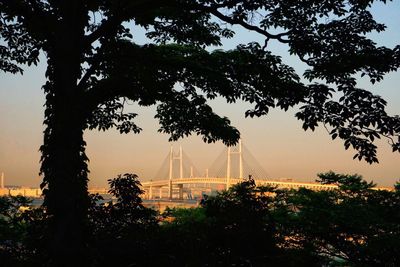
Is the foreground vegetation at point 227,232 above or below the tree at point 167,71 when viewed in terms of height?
below

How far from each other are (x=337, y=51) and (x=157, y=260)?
4.85 metres

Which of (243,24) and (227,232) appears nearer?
(227,232)

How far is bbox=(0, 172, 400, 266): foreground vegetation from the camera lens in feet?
19.7

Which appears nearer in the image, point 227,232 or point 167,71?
point 227,232

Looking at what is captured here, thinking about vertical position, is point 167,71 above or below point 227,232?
above

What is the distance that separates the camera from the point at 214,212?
7445mm

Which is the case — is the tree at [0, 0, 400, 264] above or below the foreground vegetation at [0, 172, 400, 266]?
above

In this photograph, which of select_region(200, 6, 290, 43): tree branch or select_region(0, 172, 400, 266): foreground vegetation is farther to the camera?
select_region(200, 6, 290, 43): tree branch

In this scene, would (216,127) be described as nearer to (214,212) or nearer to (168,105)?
(168,105)

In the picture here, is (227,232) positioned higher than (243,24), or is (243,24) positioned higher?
(243,24)

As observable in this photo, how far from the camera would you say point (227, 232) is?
21.3ft

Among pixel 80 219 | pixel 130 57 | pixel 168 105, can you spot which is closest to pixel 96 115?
pixel 168 105

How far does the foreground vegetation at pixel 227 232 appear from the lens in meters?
6.00

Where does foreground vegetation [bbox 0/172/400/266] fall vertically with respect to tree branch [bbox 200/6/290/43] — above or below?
below
